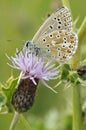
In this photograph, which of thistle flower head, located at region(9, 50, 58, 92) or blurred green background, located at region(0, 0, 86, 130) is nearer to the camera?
thistle flower head, located at region(9, 50, 58, 92)

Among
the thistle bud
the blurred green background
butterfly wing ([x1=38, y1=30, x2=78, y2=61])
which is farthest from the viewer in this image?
the blurred green background

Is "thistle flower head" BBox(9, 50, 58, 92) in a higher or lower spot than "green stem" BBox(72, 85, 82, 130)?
higher

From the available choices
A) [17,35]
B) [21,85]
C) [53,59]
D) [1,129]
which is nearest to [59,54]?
[53,59]

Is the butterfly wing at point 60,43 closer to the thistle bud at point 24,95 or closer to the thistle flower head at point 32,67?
the thistle flower head at point 32,67

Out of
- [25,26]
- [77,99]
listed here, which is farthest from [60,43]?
[25,26]

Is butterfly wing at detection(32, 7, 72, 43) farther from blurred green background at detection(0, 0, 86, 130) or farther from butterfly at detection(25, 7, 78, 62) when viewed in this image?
blurred green background at detection(0, 0, 86, 130)

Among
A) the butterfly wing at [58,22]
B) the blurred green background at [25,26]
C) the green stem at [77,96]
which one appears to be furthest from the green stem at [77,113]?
the blurred green background at [25,26]

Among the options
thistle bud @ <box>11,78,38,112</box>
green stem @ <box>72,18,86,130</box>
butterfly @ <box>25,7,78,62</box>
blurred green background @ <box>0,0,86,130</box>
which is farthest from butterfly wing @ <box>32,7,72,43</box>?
blurred green background @ <box>0,0,86,130</box>

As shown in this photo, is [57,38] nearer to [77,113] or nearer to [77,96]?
[77,96]
